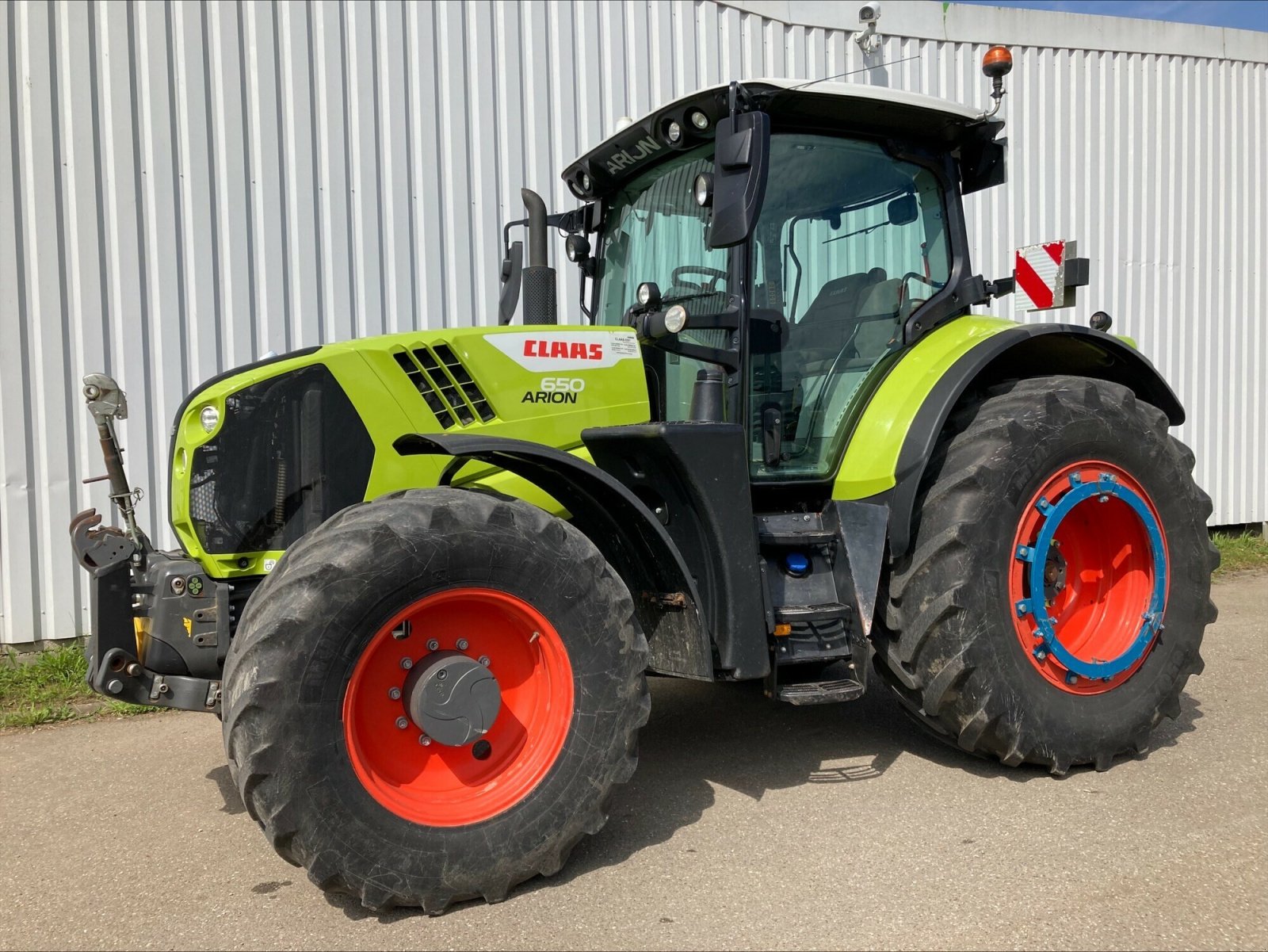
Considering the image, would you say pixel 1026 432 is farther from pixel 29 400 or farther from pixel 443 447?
pixel 29 400

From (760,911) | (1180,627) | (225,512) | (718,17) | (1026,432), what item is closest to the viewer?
(760,911)

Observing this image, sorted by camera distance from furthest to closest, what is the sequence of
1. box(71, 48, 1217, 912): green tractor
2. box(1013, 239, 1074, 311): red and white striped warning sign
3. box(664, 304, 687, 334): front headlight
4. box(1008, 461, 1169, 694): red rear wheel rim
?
box(1013, 239, 1074, 311): red and white striped warning sign
box(1008, 461, 1169, 694): red rear wheel rim
box(664, 304, 687, 334): front headlight
box(71, 48, 1217, 912): green tractor

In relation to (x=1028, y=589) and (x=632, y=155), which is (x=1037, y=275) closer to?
(x=1028, y=589)

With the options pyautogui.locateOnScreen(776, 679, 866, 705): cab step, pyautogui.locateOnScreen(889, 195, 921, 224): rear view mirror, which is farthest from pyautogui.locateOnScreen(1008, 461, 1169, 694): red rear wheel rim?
pyautogui.locateOnScreen(889, 195, 921, 224): rear view mirror

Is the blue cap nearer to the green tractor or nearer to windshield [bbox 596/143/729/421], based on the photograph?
the green tractor

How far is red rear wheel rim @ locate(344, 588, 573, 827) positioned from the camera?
9.03ft

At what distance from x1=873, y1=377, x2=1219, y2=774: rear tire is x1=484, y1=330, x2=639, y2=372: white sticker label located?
119 cm

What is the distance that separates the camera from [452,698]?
2797 millimetres

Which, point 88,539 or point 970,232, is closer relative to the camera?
point 88,539

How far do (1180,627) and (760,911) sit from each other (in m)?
2.20

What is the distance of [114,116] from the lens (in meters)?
5.48

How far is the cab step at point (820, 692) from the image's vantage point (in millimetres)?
3279

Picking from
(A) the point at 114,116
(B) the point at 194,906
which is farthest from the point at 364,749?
(A) the point at 114,116

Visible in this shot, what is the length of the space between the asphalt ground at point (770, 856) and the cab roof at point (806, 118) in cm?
232
